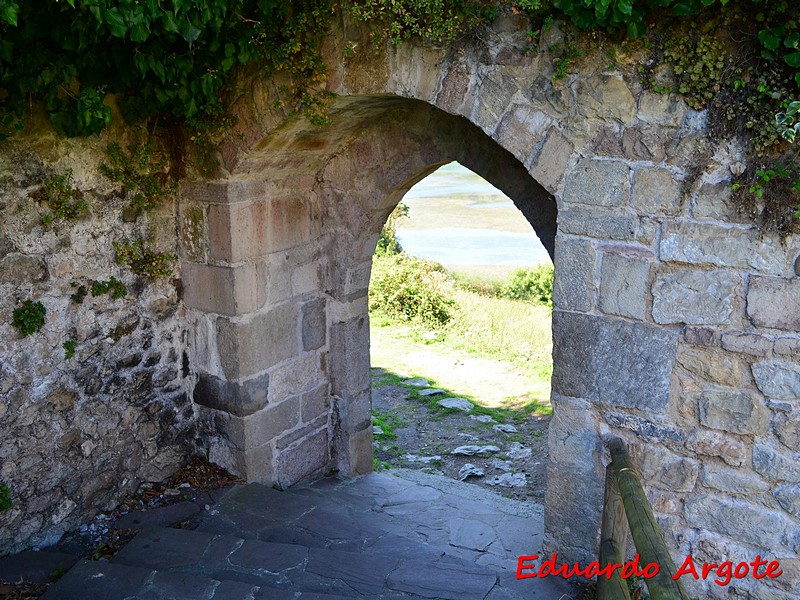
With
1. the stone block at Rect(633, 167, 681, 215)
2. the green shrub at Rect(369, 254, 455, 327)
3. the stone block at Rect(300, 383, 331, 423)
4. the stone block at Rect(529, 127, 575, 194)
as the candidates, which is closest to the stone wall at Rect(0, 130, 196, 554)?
the stone block at Rect(300, 383, 331, 423)

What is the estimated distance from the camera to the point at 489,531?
172 inches

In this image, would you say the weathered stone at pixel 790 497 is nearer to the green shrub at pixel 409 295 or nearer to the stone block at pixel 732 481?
the stone block at pixel 732 481

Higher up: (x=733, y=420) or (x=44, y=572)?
(x=733, y=420)

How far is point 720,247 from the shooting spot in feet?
9.34

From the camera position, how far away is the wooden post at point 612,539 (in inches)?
104

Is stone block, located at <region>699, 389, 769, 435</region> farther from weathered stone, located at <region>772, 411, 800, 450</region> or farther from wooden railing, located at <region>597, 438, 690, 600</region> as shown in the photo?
wooden railing, located at <region>597, 438, 690, 600</region>

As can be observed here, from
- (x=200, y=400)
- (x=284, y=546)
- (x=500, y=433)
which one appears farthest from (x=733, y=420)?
(x=500, y=433)

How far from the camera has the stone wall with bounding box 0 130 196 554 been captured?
3.51 meters

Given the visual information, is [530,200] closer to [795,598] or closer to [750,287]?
[750,287]

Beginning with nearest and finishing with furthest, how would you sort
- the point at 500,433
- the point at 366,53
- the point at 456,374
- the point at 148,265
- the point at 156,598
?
the point at 156,598 → the point at 366,53 → the point at 148,265 → the point at 500,433 → the point at 456,374

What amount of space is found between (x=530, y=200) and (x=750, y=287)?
164 centimetres

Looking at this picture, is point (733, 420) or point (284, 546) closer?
point (733, 420)

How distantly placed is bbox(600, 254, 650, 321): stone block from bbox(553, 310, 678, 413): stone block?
0.16ft

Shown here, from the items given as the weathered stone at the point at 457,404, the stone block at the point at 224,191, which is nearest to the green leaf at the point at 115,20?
the stone block at the point at 224,191
